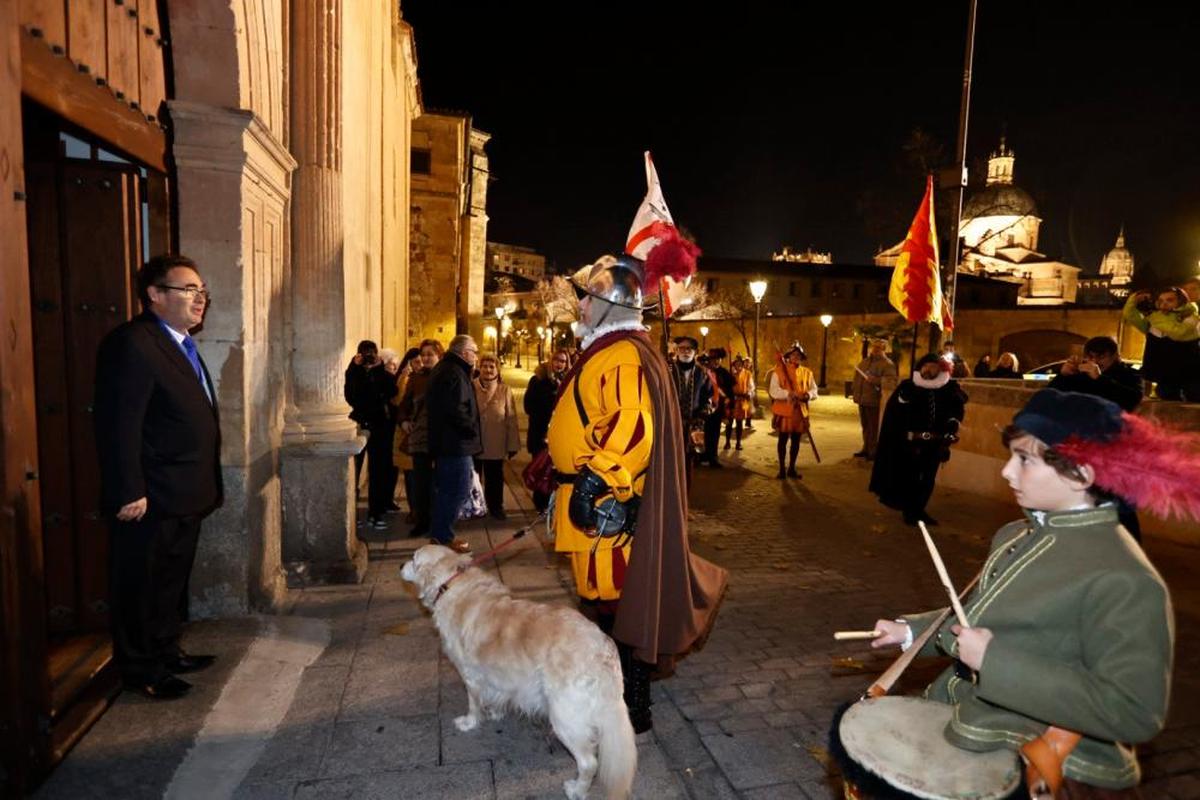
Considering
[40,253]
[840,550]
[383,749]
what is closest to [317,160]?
[40,253]

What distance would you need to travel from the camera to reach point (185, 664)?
3891 mm

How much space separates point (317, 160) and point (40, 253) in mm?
2233

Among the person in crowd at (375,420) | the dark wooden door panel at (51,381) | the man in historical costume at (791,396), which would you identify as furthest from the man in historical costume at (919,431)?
the dark wooden door panel at (51,381)

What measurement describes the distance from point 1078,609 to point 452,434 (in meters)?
5.64

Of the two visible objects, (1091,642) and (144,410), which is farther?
(144,410)

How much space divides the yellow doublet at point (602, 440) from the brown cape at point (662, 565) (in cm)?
8

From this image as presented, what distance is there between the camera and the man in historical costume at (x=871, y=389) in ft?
41.9

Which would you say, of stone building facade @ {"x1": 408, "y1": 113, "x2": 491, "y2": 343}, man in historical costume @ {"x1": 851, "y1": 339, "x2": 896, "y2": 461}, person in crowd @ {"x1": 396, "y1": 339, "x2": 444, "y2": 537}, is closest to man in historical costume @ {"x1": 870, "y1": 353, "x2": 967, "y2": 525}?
man in historical costume @ {"x1": 851, "y1": 339, "x2": 896, "y2": 461}

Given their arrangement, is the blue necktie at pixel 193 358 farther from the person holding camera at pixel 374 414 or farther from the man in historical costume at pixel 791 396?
the man in historical costume at pixel 791 396

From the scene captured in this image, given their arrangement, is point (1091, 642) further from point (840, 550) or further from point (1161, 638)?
point (840, 550)

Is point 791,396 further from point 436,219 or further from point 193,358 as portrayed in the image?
point 436,219

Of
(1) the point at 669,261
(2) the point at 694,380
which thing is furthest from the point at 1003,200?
(1) the point at 669,261

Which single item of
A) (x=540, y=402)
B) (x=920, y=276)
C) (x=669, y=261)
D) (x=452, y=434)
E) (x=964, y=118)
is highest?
(x=964, y=118)

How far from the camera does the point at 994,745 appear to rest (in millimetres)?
1849
